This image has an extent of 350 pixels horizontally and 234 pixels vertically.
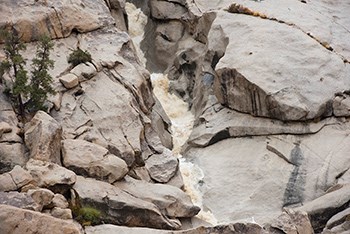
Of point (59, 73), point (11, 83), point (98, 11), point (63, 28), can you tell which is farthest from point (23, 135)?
point (98, 11)

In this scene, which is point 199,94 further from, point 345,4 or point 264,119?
point 345,4

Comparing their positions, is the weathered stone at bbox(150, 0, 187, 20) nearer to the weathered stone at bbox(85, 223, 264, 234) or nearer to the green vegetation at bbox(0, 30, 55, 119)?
the green vegetation at bbox(0, 30, 55, 119)

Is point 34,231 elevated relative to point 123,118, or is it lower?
elevated

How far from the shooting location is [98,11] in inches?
1566

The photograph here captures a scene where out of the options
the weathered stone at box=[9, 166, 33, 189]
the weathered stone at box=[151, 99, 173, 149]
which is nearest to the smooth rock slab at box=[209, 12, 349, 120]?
the weathered stone at box=[151, 99, 173, 149]

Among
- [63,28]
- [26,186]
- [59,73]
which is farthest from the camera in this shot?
[63,28]

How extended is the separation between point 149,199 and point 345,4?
89.8 feet

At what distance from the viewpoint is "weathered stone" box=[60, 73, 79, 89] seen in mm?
33875

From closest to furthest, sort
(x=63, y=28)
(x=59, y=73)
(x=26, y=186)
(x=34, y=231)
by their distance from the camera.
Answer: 1. (x=34, y=231)
2. (x=26, y=186)
3. (x=59, y=73)
4. (x=63, y=28)

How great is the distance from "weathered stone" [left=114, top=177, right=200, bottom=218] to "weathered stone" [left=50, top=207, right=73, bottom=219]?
5.30 metres

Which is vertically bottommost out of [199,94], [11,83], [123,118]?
[199,94]

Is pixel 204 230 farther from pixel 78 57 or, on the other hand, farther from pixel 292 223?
pixel 78 57

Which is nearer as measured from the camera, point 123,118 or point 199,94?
point 123,118

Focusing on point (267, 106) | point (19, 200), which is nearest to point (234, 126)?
point (267, 106)
